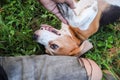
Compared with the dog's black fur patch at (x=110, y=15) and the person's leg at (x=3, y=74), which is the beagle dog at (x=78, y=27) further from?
the person's leg at (x=3, y=74)

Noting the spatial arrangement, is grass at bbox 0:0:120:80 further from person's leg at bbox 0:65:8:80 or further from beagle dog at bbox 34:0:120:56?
person's leg at bbox 0:65:8:80

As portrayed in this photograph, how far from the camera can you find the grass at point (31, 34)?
1683mm

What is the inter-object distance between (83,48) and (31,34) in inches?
10.9

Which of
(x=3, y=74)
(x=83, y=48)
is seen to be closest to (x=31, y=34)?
(x=83, y=48)

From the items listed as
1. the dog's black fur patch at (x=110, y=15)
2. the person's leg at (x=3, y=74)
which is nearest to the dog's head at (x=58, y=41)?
the dog's black fur patch at (x=110, y=15)

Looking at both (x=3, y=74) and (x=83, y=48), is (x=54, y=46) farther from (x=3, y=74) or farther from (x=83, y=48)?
(x=3, y=74)

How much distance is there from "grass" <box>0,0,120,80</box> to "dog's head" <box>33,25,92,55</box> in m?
0.06

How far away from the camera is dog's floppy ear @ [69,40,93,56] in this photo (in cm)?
165

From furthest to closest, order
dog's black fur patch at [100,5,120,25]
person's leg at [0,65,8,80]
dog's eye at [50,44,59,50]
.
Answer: dog's black fur patch at [100,5,120,25]
dog's eye at [50,44,59,50]
person's leg at [0,65,8,80]

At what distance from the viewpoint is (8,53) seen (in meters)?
1.68

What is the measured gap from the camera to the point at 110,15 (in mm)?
1763

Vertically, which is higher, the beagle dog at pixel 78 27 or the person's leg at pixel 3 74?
the beagle dog at pixel 78 27

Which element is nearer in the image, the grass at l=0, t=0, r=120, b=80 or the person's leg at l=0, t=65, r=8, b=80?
the person's leg at l=0, t=65, r=8, b=80

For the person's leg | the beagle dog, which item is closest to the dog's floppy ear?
the beagle dog
